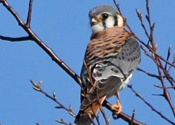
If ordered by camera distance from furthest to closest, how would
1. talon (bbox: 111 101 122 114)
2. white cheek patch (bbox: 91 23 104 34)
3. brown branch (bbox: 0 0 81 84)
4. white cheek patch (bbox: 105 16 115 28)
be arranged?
1. white cheek patch (bbox: 105 16 115 28)
2. white cheek patch (bbox: 91 23 104 34)
3. talon (bbox: 111 101 122 114)
4. brown branch (bbox: 0 0 81 84)

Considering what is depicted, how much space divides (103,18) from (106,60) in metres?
1.57

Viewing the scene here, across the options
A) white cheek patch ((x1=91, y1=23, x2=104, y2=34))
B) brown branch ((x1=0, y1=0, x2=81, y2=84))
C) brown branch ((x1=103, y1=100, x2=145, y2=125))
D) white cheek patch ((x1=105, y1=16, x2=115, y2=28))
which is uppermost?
white cheek patch ((x1=105, y1=16, x2=115, y2=28))

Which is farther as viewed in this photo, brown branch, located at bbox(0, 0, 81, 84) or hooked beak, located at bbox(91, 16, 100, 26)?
hooked beak, located at bbox(91, 16, 100, 26)

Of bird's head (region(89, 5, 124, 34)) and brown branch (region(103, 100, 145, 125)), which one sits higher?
bird's head (region(89, 5, 124, 34))

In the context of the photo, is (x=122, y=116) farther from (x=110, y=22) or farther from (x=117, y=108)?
(x=110, y=22)

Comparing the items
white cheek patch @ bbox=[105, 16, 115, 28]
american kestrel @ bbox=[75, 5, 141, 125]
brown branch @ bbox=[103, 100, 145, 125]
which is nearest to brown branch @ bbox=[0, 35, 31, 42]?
american kestrel @ bbox=[75, 5, 141, 125]

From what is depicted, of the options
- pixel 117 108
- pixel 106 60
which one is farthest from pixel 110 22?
pixel 117 108

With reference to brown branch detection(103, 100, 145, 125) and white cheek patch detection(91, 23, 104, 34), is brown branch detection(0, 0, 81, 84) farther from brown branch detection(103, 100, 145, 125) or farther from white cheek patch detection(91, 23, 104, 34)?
white cheek patch detection(91, 23, 104, 34)

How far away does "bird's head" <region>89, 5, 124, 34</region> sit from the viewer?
8188 mm

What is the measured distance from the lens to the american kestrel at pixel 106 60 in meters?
5.92

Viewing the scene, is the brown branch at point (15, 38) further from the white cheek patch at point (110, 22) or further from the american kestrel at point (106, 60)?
the white cheek patch at point (110, 22)

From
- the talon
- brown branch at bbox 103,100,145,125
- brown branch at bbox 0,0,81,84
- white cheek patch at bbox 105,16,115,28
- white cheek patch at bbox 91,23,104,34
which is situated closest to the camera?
brown branch at bbox 0,0,81,84

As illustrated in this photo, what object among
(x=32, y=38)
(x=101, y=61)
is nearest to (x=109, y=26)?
(x=101, y=61)

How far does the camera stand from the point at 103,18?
27.4 feet
